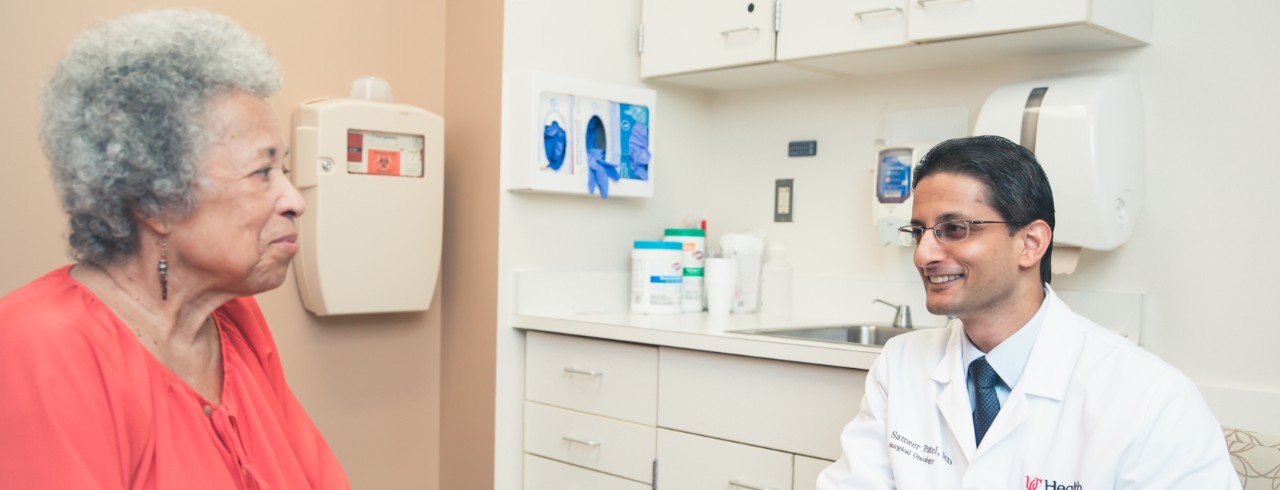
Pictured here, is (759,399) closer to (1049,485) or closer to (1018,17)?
(1049,485)

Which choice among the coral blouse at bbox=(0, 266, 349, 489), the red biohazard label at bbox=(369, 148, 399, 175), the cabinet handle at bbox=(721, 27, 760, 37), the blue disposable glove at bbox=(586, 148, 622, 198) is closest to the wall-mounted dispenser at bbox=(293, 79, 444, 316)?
the red biohazard label at bbox=(369, 148, 399, 175)

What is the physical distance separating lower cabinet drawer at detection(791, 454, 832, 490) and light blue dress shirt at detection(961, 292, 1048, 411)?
0.50 meters

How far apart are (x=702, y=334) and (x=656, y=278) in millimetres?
522

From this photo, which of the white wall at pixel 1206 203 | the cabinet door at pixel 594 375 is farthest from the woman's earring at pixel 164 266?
the white wall at pixel 1206 203

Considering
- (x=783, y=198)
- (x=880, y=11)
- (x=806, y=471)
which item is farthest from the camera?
(x=783, y=198)

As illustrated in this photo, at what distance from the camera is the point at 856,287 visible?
2.56 meters

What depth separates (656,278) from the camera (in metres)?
2.54

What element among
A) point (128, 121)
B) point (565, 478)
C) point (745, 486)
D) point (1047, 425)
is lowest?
point (565, 478)

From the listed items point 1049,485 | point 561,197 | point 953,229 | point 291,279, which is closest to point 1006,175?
point 953,229

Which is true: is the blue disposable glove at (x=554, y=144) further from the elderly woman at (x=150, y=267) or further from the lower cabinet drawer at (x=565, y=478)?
the elderly woman at (x=150, y=267)

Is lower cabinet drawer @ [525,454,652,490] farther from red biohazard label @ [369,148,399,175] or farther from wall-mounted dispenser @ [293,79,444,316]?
red biohazard label @ [369,148,399,175]

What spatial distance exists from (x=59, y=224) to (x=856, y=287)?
6.17 ft

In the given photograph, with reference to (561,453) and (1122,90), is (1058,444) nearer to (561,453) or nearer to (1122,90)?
(1122,90)

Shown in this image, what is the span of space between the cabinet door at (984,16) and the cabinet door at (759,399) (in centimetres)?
77
